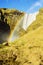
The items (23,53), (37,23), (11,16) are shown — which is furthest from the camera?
(11,16)

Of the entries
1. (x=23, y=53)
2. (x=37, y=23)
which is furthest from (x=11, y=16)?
(x=23, y=53)

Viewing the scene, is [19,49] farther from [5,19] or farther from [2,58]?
[5,19]

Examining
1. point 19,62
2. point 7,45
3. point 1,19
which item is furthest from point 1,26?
point 19,62

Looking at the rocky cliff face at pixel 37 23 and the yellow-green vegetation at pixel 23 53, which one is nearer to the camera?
the yellow-green vegetation at pixel 23 53

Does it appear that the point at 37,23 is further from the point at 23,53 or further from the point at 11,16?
the point at 11,16

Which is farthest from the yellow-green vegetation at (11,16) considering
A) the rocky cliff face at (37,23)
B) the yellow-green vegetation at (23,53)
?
the yellow-green vegetation at (23,53)

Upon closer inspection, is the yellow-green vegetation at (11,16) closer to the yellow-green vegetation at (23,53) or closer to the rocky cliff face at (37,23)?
the rocky cliff face at (37,23)

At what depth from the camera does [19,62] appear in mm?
11656

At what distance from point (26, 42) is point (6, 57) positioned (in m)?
2.07

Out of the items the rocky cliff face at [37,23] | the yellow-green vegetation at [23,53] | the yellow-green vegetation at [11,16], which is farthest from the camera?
the yellow-green vegetation at [11,16]

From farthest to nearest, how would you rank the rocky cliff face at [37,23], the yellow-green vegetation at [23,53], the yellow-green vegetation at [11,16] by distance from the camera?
1. the yellow-green vegetation at [11,16]
2. the rocky cliff face at [37,23]
3. the yellow-green vegetation at [23,53]

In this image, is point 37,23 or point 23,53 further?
point 37,23

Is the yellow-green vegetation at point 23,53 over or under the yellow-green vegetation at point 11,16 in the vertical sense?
over

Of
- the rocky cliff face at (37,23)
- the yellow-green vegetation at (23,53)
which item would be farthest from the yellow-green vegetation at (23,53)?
the rocky cliff face at (37,23)
